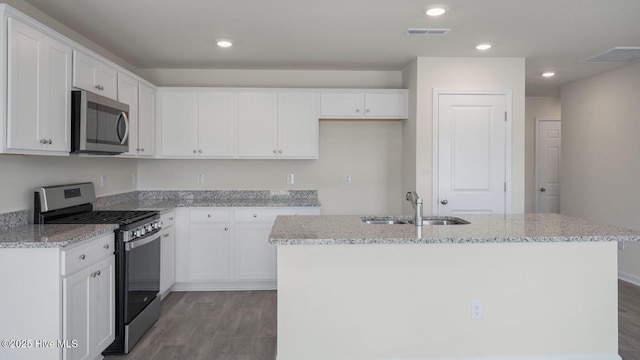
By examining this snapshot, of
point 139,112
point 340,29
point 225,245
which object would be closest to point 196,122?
point 139,112

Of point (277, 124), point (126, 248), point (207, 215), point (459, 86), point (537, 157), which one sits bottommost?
point (126, 248)

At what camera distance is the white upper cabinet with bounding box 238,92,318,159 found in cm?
461

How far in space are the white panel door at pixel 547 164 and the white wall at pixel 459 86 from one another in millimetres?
2666

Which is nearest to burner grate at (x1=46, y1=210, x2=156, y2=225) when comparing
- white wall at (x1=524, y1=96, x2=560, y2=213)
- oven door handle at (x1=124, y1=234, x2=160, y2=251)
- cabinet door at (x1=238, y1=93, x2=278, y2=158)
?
oven door handle at (x1=124, y1=234, x2=160, y2=251)

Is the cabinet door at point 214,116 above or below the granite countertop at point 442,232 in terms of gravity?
above

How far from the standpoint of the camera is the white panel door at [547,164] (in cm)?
665

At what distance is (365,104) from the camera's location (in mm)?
4699

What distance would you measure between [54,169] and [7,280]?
Answer: 4.02 ft

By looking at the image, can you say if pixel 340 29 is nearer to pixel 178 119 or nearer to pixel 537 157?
pixel 178 119

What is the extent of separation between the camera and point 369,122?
5.05m

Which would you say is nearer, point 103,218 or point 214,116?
point 103,218

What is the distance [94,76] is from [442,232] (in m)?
2.70

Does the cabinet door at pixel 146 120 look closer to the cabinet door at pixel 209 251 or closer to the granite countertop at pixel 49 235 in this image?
the cabinet door at pixel 209 251

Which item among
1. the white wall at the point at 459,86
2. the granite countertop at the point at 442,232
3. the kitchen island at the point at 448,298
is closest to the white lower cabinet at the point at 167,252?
the granite countertop at the point at 442,232
